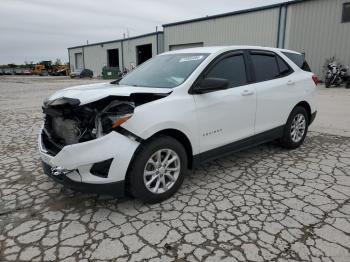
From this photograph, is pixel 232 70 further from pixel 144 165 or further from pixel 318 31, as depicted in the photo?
pixel 318 31

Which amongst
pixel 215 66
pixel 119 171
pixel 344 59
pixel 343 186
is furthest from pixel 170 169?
pixel 344 59

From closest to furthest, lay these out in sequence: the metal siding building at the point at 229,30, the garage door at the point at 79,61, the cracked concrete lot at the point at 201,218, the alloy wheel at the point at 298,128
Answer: the cracked concrete lot at the point at 201,218 → the alloy wheel at the point at 298,128 → the metal siding building at the point at 229,30 → the garage door at the point at 79,61

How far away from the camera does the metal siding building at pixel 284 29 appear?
1631 cm

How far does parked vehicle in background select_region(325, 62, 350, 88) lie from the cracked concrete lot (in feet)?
41.4

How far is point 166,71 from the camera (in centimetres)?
408

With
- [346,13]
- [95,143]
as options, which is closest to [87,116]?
[95,143]

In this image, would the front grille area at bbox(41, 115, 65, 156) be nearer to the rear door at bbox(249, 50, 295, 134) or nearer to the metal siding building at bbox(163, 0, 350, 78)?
the rear door at bbox(249, 50, 295, 134)

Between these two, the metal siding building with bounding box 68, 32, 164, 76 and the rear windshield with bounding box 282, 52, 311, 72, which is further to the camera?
the metal siding building with bounding box 68, 32, 164, 76

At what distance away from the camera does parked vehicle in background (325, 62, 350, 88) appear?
1543 cm

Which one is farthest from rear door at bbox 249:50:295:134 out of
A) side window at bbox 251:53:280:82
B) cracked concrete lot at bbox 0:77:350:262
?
cracked concrete lot at bbox 0:77:350:262

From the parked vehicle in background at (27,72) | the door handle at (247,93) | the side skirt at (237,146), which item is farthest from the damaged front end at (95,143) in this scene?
the parked vehicle in background at (27,72)

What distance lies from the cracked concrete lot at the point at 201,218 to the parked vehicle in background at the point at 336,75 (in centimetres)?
1261

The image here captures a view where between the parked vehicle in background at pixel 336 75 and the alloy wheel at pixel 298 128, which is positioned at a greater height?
the parked vehicle in background at pixel 336 75

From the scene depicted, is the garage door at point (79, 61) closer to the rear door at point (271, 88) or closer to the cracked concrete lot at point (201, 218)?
the cracked concrete lot at point (201, 218)
